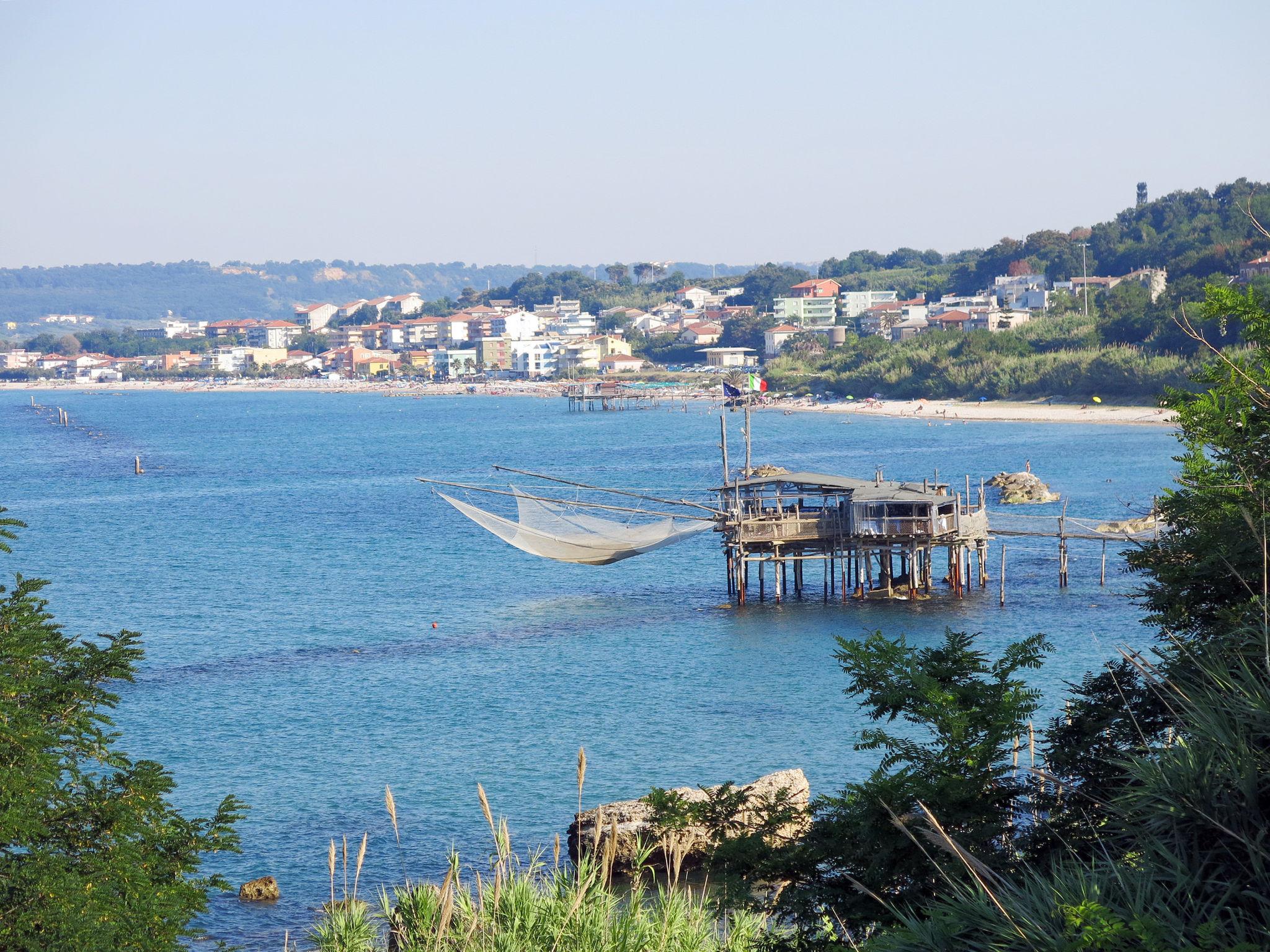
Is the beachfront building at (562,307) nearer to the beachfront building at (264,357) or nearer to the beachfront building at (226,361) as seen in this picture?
the beachfront building at (264,357)

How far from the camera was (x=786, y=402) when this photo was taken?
9731 centimetres

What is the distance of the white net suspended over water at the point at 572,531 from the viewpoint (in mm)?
27016

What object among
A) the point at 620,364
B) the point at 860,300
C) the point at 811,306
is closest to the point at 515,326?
the point at 620,364

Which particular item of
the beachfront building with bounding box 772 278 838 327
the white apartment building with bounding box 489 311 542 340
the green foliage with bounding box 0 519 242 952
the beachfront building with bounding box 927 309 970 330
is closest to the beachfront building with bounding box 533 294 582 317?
the white apartment building with bounding box 489 311 542 340

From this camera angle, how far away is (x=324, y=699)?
21.8m

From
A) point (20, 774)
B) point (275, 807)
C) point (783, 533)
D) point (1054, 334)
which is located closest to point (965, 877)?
point (20, 774)

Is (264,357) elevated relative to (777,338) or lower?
lower

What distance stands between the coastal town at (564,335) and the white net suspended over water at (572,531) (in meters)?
66.3

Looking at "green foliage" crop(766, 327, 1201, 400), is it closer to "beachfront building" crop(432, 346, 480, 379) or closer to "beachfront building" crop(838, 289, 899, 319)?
"beachfront building" crop(838, 289, 899, 319)

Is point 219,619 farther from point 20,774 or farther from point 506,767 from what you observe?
point 20,774

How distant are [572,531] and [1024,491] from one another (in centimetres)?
1965

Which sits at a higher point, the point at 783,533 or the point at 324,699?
the point at 783,533

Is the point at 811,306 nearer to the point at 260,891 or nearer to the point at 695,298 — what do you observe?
the point at 695,298

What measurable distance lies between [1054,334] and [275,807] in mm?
73466
